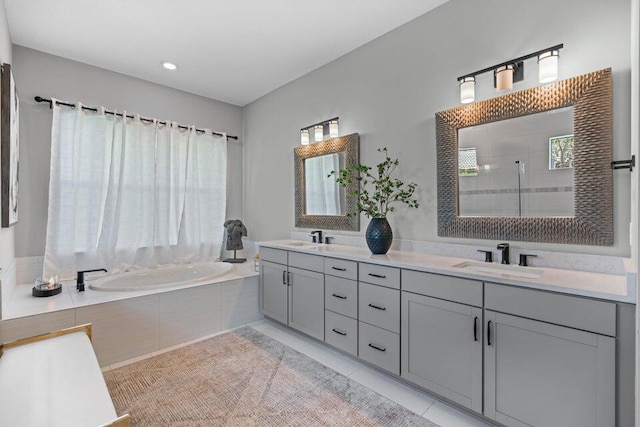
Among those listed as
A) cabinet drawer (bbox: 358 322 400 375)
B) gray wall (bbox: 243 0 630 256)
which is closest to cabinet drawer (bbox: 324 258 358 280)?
cabinet drawer (bbox: 358 322 400 375)

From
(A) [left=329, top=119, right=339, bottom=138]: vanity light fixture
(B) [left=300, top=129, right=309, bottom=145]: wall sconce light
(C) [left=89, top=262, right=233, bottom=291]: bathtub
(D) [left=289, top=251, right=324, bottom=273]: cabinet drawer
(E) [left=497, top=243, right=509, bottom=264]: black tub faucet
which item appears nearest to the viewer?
(E) [left=497, top=243, right=509, bottom=264]: black tub faucet

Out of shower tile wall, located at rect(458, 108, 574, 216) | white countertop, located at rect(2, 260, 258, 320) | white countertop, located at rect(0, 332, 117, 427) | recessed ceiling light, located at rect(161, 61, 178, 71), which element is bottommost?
white countertop, located at rect(0, 332, 117, 427)

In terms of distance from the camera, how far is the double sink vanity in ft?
4.17

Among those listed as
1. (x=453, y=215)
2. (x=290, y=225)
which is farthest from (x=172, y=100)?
(x=453, y=215)

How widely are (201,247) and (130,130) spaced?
1558 mm

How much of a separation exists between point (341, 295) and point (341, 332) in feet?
0.96

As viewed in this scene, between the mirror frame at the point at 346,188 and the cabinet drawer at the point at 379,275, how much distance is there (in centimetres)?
Answer: 72

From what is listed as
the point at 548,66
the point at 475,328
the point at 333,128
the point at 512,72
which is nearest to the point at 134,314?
the point at 333,128

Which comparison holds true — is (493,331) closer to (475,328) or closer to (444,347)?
(475,328)

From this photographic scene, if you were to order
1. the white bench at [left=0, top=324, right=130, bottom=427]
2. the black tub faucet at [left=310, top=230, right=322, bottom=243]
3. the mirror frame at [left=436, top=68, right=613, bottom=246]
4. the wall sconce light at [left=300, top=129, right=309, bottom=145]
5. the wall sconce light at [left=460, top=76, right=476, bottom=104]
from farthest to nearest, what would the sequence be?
the wall sconce light at [left=300, top=129, right=309, bottom=145] → the black tub faucet at [left=310, top=230, right=322, bottom=243] → the wall sconce light at [left=460, top=76, right=476, bottom=104] → the mirror frame at [left=436, top=68, right=613, bottom=246] → the white bench at [left=0, top=324, right=130, bottom=427]

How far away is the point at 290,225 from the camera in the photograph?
3.64 m

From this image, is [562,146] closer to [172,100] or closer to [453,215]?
[453,215]

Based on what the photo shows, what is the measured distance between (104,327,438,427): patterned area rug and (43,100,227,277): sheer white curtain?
1.36 metres

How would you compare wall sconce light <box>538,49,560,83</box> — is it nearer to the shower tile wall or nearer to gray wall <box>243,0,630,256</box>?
gray wall <box>243,0,630,256</box>
